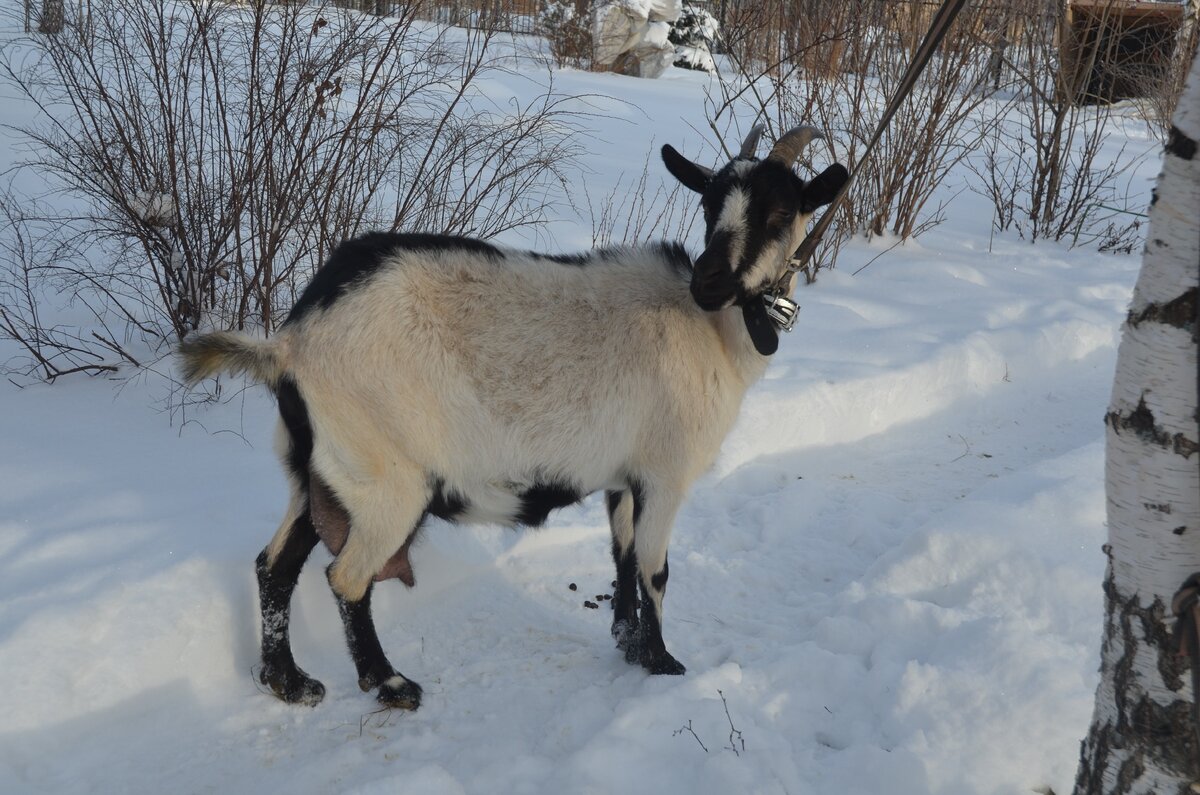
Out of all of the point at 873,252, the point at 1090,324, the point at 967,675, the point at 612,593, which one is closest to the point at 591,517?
the point at 612,593

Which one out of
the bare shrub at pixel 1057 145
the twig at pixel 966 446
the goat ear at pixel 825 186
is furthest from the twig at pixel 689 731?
the bare shrub at pixel 1057 145

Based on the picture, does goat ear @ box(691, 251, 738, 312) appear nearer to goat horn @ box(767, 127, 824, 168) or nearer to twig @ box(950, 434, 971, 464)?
goat horn @ box(767, 127, 824, 168)

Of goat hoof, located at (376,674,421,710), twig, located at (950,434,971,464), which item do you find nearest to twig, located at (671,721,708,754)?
goat hoof, located at (376,674,421,710)

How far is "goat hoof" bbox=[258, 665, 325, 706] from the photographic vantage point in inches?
127

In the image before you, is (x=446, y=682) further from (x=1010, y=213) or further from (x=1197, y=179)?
(x=1010, y=213)

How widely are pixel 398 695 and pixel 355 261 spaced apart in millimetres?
1443

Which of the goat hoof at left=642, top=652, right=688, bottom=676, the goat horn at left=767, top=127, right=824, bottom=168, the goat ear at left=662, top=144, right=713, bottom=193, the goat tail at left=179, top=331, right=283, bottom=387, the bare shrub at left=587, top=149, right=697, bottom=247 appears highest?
the goat horn at left=767, top=127, right=824, bottom=168

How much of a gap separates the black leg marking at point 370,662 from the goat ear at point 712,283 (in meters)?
1.49

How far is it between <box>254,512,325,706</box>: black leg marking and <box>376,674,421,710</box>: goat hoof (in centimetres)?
22

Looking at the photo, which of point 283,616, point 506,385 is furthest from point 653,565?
point 283,616

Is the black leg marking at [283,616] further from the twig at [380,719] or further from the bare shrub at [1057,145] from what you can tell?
the bare shrub at [1057,145]

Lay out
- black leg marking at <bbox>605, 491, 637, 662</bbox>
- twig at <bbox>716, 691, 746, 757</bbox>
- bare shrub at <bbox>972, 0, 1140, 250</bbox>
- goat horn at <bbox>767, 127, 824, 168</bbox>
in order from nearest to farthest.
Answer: twig at <bbox>716, 691, 746, 757</bbox> < goat horn at <bbox>767, 127, 824, 168</bbox> < black leg marking at <bbox>605, 491, 637, 662</bbox> < bare shrub at <bbox>972, 0, 1140, 250</bbox>

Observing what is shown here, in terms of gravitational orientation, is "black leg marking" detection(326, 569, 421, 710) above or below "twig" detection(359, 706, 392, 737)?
above

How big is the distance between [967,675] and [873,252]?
632 centimetres
